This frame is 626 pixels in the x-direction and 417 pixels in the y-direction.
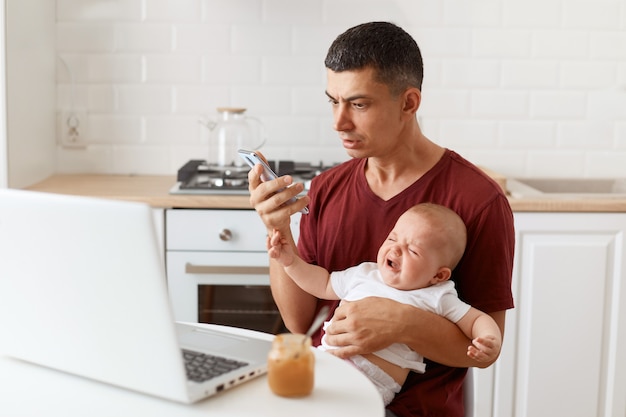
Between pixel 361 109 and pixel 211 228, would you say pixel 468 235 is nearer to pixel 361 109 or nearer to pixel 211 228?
pixel 361 109

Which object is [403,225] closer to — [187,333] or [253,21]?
[187,333]

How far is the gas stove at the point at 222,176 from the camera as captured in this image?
9.28ft

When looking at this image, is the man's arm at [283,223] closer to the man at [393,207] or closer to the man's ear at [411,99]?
the man at [393,207]

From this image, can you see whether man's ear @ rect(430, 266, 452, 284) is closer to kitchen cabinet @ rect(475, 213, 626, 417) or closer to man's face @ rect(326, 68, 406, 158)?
man's face @ rect(326, 68, 406, 158)

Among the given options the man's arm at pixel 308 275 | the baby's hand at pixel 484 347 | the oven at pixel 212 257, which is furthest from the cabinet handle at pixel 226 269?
the baby's hand at pixel 484 347

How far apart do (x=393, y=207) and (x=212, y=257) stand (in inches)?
39.8

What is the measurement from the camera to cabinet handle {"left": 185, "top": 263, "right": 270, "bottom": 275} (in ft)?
9.24

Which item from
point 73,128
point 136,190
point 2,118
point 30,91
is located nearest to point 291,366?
point 136,190

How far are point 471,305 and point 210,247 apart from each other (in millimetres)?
1136

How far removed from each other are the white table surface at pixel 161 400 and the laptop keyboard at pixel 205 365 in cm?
4

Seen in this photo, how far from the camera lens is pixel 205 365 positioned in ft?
4.71

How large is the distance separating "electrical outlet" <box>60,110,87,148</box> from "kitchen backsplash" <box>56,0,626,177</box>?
0.02 meters

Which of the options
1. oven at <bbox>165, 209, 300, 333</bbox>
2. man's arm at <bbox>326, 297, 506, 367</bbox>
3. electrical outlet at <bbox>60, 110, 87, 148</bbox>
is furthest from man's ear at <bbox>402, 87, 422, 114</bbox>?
electrical outlet at <bbox>60, 110, 87, 148</bbox>

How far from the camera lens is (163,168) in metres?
3.39
